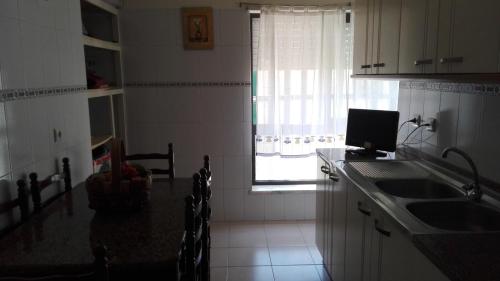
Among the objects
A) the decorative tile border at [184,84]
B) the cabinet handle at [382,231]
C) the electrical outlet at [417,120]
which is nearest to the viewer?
the cabinet handle at [382,231]

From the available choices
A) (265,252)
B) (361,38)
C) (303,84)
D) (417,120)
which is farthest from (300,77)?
(265,252)

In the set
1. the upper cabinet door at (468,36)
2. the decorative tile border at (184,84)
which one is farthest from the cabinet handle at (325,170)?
the decorative tile border at (184,84)

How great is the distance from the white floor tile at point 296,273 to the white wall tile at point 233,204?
967 mm

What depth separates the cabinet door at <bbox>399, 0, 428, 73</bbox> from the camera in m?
1.87

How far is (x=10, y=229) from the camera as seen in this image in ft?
5.75

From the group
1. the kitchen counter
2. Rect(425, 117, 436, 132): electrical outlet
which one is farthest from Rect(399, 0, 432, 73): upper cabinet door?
the kitchen counter

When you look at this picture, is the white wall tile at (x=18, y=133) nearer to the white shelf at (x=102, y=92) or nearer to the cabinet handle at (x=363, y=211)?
the white shelf at (x=102, y=92)

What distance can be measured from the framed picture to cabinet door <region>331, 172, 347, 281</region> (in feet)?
5.90

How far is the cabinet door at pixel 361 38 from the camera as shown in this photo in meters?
2.71

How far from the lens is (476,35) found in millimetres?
1434

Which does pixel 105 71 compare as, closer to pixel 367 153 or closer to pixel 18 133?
pixel 18 133

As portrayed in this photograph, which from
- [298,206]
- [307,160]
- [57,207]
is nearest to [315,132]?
[307,160]

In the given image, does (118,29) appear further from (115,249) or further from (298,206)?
(115,249)

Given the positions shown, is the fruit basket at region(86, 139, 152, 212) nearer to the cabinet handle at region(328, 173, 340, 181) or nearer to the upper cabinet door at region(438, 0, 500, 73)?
the cabinet handle at region(328, 173, 340, 181)
